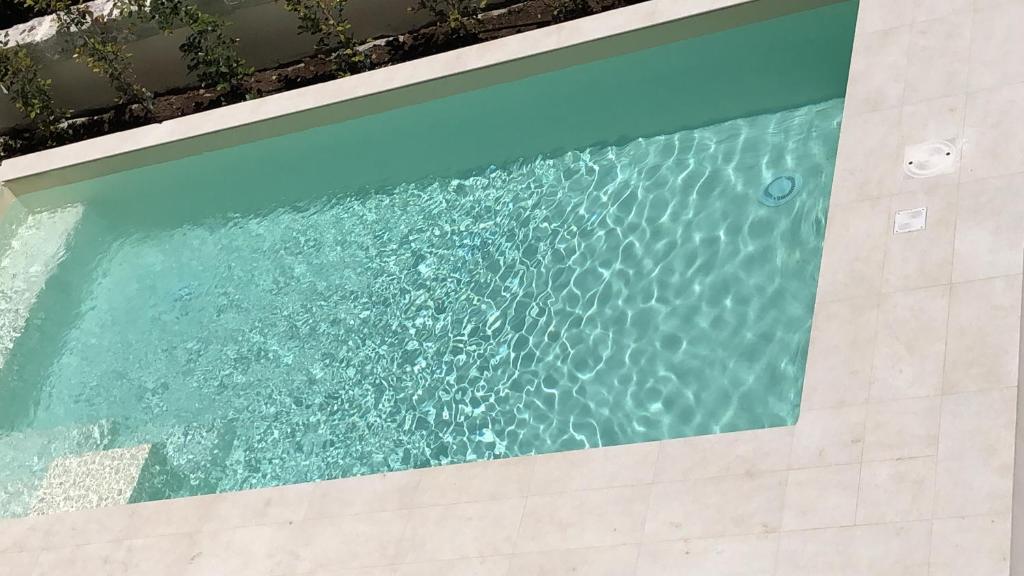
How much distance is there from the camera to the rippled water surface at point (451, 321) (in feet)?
21.0

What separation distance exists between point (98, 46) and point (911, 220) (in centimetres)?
617

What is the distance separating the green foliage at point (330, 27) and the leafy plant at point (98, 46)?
1.34 meters

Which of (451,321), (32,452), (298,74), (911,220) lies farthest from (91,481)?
(911,220)

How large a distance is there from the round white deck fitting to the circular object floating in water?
2.82 ft

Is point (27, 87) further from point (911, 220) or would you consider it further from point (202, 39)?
point (911, 220)

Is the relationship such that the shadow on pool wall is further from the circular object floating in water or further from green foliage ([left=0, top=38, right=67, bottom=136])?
green foliage ([left=0, top=38, right=67, bottom=136])

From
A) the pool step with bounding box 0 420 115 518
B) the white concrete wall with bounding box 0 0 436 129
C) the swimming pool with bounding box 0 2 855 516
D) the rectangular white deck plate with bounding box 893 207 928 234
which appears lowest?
the pool step with bounding box 0 420 115 518

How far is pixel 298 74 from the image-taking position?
9.55 metres

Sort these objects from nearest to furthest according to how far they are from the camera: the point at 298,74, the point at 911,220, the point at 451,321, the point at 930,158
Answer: the point at 911,220, the point at 930,158, the point at 451,321, the point at 298,74

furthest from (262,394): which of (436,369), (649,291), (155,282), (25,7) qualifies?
(25,7)

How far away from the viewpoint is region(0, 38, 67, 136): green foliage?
31.8ft

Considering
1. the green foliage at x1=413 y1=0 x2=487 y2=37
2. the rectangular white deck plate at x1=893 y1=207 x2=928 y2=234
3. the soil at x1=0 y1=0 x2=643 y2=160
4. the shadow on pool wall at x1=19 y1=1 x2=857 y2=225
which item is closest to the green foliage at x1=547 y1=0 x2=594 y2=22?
the soil at x1=0 y1=0 x2=643 y2=160

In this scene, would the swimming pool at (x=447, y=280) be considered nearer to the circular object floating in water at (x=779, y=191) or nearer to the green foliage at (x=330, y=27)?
the circular object floating in water at (x=779, y=191)

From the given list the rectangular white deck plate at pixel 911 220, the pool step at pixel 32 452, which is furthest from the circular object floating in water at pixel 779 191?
the pool step at pixel 32 452
